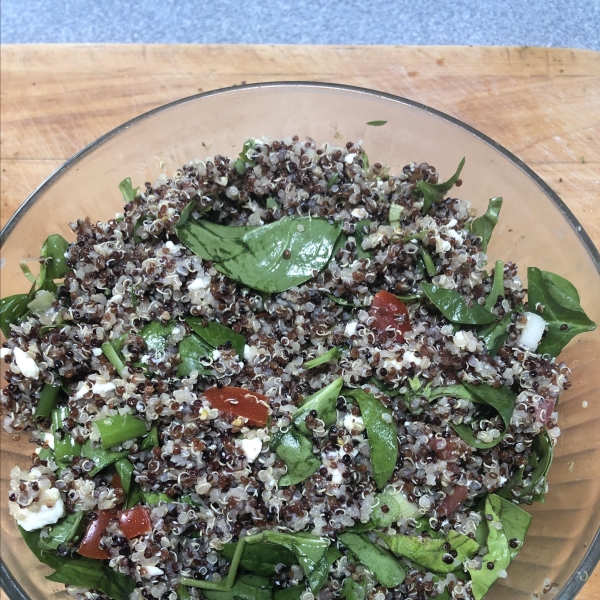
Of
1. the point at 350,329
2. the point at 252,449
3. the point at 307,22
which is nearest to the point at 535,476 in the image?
the point at 350,329

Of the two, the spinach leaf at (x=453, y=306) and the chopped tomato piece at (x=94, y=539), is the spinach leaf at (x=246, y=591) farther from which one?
the spinach leaf at (x=453, y=306)

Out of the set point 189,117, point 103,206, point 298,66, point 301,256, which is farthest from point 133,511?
point 298,66

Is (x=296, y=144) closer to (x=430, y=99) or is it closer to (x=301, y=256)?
(x=301, y=256)

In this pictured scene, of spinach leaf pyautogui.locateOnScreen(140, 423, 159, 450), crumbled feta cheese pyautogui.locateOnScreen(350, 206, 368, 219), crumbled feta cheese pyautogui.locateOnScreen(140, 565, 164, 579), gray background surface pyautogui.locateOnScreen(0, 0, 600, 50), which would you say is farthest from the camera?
gray background surface pyautogui.locateOnScreen(0, 0, 600, 50)

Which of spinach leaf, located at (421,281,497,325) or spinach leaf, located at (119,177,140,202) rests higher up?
spinach leaf, located at (119,177,140,202)

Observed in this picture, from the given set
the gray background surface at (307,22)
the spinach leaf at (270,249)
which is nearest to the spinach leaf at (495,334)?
the spinach leaf at (270,249)

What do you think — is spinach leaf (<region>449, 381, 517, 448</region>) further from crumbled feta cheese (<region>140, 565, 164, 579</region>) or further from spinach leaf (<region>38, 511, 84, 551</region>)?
spinach leaf (<region>38, 511, 84, 551</region>)

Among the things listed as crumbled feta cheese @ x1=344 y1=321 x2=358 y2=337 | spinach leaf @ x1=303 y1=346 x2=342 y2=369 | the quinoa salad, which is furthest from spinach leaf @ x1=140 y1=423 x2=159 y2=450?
crumbled feta cheese @ x1=344 y1=321 x2=358 y2=337
